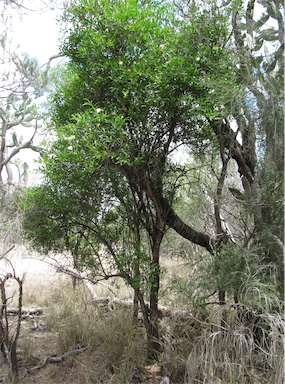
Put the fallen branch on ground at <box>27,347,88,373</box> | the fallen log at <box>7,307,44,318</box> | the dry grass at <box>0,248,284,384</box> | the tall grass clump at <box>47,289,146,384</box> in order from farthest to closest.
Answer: the fallen log at <box>7,307,44,318</box> < the fallen branch on ground at <box>27,347,88,373</box> < the tall grass clump at <box>47,289,146,384</box> < the dry grass at <box>0,248,284,384</box>

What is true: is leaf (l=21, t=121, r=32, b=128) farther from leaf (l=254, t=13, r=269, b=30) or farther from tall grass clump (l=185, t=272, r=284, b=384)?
tall grass clump (l=185, t=272, r=284, b=384)

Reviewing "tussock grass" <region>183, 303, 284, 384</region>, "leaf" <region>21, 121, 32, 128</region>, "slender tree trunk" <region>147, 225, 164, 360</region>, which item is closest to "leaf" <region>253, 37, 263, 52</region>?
"slender tree trunk" <region>147, 225, 164, 360</region>

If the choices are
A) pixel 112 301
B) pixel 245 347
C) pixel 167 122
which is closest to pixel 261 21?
pixel 167 122

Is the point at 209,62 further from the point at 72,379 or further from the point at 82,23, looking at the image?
the point at 72,379

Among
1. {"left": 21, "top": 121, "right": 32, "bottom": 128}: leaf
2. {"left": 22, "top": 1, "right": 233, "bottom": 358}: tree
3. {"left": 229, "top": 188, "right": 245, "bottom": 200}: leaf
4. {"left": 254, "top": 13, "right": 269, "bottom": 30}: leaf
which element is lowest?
{"left": 229, "top": 188, "right": 245, "bottom": 200}: leaf

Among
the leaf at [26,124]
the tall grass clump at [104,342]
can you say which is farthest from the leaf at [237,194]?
the leaf at [26,124]

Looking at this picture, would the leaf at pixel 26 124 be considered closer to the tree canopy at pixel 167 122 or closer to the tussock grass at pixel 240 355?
the tree canopy at pixel 167 122

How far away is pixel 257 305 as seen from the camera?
8.74ft

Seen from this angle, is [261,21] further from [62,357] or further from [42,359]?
[42,359]

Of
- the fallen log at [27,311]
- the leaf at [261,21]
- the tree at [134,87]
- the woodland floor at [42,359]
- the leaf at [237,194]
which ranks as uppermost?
the leaf at [261,21]

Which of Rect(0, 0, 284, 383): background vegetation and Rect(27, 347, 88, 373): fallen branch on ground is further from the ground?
Rect(0, 0, 284, 383): background vegetation

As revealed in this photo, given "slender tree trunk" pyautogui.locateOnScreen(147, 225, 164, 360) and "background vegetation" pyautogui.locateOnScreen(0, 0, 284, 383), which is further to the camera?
"slender tree trunk" pyautogui.locateOnScreen(147, 225, 164, 360)

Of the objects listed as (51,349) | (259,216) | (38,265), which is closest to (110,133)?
(259,216)

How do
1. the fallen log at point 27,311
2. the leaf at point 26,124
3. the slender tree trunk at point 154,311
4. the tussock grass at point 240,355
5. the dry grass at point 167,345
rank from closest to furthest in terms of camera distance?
the tussock grass at point 240,355
the dry grass at point 167,345
the slender tree trunk at point 154,311
the fallen log at point 27,311
the leaf at point 26,124
